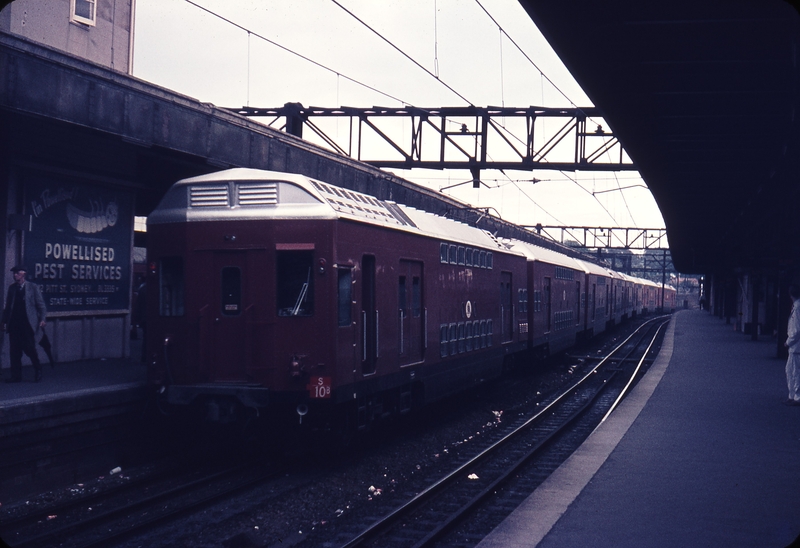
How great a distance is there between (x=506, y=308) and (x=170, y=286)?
918 cm

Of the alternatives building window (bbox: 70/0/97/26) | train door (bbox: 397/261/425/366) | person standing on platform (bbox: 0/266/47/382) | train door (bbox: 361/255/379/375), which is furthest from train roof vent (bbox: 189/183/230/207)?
building window (bbox: 70/0/97/26)

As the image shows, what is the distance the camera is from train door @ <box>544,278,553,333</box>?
73.0ft

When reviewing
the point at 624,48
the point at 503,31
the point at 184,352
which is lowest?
the point at 184,352

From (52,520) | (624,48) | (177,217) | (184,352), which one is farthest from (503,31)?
(52,520)

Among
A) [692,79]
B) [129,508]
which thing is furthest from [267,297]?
[692,79]

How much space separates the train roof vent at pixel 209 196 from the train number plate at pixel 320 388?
2268mm

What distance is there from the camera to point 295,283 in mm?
9641

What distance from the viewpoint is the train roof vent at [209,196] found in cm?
995

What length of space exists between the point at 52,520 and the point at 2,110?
424 centimetres

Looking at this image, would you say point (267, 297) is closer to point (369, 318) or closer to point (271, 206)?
point (271, 206)

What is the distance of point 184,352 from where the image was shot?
9867 millimetres

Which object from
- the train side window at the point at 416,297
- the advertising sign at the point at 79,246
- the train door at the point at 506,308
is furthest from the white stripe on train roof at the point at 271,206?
the train door at the point at 506,308

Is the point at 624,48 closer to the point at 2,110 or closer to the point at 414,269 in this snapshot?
the point at 414,269

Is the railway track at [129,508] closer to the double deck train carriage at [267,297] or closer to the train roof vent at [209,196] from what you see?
the double deck train carriage at [267,297]
